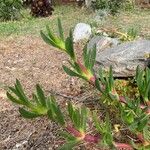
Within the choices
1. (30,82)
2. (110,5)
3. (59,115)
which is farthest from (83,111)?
(110,5)

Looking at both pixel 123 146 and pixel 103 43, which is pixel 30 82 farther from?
pixel 123 146

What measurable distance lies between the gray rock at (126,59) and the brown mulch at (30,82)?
1.22ft

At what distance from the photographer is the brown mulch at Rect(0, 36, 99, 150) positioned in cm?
405

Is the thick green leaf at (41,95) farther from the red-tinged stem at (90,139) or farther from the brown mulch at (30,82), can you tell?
the brown mulch at (30,82)

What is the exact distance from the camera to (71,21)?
8727mm

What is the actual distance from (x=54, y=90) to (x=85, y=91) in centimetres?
41

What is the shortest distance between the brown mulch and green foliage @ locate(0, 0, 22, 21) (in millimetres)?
2211

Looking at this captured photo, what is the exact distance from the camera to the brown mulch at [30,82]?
4.05 meters

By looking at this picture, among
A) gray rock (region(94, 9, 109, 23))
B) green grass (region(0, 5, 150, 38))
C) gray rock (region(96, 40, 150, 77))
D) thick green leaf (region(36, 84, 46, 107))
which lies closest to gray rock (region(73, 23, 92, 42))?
green grass (region(0, 5, 150, 38))

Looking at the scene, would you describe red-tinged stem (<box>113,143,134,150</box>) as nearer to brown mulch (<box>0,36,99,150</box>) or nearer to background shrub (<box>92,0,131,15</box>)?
brown mulch (<box>0,36,99,150</box>)

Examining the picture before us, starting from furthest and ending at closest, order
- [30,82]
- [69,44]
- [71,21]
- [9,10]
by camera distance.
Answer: [9,10]
[71,21]
[30,82]
[69,44]

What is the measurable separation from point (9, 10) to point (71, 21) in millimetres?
1546

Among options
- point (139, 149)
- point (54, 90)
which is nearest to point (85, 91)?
point (54, 90)

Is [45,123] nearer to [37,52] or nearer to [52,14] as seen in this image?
[37,52]
